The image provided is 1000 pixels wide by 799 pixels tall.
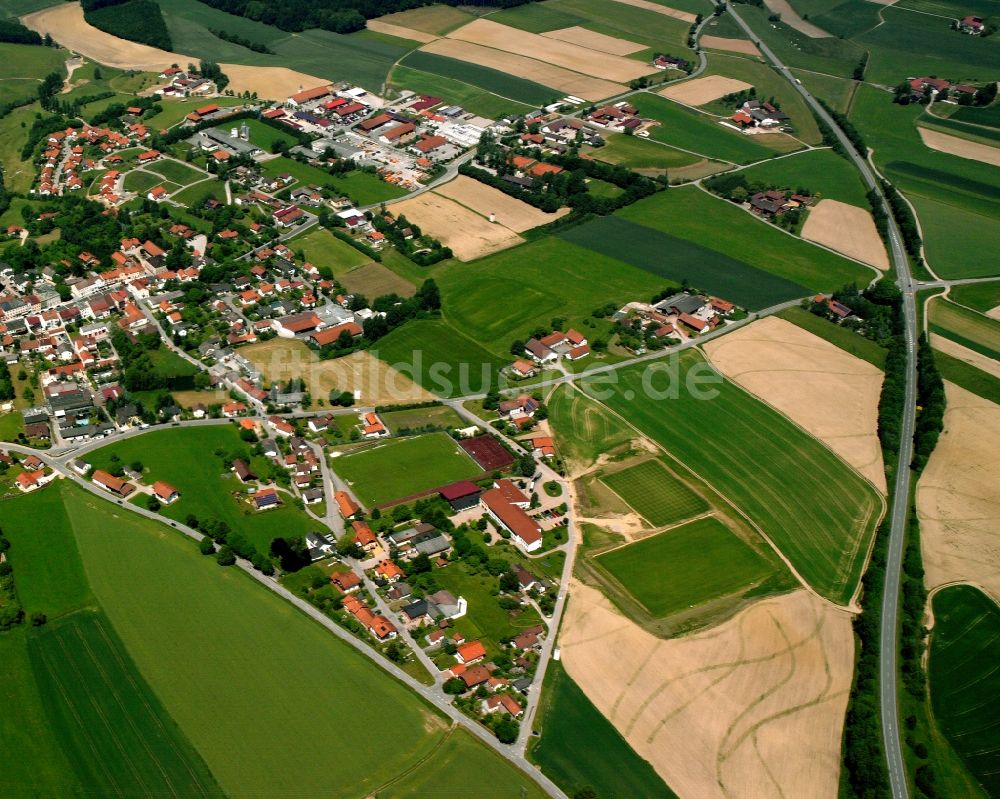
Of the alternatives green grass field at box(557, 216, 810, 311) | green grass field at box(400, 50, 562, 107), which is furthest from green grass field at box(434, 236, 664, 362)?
green grass field at box(400, 50, 562, 107)

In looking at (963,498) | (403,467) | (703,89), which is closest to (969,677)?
(963,498)

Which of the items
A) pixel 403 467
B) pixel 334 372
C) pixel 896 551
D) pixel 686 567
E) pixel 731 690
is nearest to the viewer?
pixel 731 690

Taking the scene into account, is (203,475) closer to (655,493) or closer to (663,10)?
(655,493)

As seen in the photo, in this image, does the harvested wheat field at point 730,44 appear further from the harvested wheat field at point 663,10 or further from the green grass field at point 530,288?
the green grass field at point 530,288

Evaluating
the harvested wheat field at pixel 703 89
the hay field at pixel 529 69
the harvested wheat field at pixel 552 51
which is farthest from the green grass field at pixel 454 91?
the harvested wheat field at pixel 703 89

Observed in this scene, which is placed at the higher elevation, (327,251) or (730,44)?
(730,44)

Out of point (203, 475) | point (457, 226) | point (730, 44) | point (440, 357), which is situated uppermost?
point (730, 44)

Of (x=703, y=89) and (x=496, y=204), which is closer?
(x=496, y=204)

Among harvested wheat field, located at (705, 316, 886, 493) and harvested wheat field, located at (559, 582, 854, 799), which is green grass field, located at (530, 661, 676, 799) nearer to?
harvested wheat field, located at (559, 582, 854, 799)
